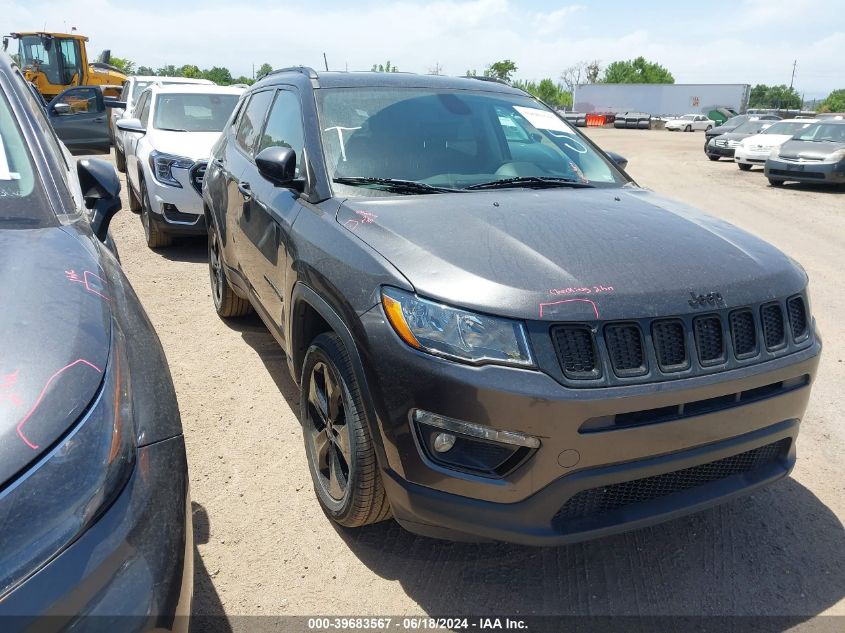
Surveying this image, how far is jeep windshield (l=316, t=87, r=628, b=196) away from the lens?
10.1 ft

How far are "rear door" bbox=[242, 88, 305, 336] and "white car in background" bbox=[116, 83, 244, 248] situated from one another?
10.7 ft

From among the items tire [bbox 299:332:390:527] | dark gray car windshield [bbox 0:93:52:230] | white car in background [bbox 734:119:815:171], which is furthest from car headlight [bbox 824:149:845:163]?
dark gray car windshield [bbox 0:93:52:230]

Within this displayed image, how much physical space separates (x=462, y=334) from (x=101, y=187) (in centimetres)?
181

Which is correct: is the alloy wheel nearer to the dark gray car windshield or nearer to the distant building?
the dark gray car windshield

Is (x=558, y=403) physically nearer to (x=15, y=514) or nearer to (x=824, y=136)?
(x=15, y=514)

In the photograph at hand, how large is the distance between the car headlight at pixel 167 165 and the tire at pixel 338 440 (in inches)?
186

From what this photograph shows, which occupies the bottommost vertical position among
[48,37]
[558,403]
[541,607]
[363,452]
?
[541,607]

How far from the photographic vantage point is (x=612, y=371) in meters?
2.03

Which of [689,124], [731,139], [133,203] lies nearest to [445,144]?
[133,203]

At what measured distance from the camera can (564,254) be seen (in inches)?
91.4

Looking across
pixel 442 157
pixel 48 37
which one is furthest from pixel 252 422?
pixel 48 37

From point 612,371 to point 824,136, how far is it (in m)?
16.3

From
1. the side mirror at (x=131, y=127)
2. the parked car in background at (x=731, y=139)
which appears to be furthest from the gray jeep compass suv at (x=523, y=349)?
the parked car in background at (x=731, y=139)

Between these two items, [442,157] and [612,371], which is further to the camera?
[442,157]
